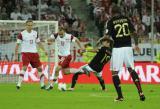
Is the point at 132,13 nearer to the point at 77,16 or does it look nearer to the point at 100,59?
the point at 77,16

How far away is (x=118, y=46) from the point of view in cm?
1631

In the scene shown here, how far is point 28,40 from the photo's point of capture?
2197cm

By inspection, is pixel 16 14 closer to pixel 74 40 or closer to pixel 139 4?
pixel 139 4

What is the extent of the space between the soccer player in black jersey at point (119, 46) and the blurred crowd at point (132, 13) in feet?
51.4

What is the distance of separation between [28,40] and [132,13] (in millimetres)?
12877

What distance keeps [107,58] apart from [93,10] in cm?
1296

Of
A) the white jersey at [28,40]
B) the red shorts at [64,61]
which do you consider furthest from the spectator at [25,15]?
the red shorts at [64,61]

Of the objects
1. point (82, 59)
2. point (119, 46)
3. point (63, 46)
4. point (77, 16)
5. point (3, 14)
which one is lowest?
point (82, 59)

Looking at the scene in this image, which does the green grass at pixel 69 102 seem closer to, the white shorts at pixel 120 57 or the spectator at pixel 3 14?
the white shorts at pixel 120 57

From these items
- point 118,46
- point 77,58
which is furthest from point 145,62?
point 118,46

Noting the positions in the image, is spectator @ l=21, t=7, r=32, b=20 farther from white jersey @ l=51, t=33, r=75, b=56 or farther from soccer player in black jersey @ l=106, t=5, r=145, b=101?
soccer player in black jersey @ l=106, t=5, r=145, b=101

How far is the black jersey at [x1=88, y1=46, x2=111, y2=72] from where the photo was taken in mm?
Result: 21688

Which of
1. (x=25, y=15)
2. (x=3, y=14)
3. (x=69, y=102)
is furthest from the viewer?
(x=25, y=15)

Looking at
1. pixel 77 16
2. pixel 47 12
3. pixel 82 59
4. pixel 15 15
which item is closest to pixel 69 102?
pixel 82 59
